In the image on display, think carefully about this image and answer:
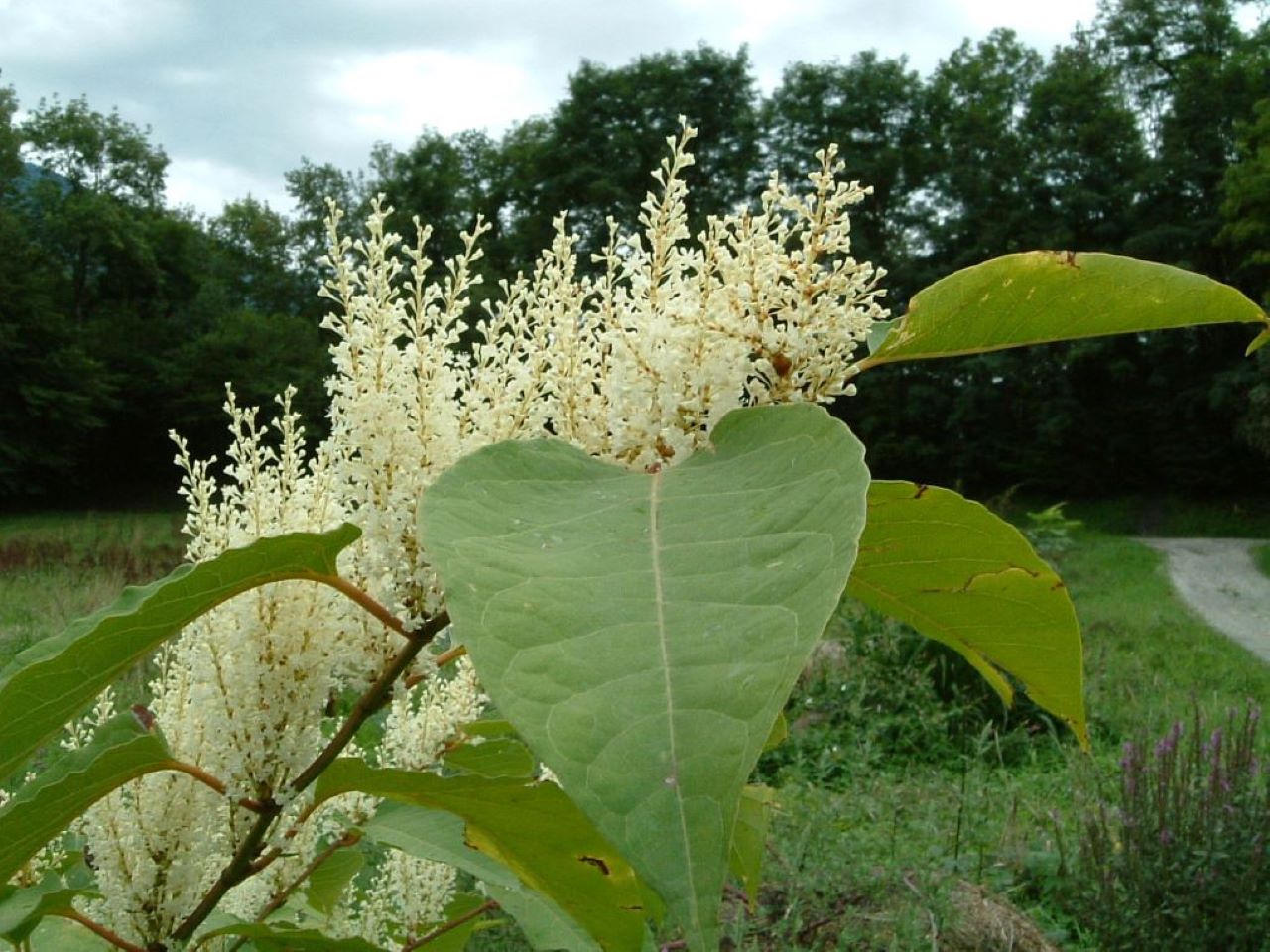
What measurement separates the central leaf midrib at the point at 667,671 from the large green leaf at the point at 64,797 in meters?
0.50

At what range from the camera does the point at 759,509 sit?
1.91 feet

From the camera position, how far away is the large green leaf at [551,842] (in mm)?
845

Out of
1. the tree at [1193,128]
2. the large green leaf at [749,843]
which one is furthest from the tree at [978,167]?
the large green leaf at [749,843]

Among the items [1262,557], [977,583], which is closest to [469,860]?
[977,583]

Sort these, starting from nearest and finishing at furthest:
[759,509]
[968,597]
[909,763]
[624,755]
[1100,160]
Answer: [624,755], [759,509], [968,597], [909,763], [1100,160]

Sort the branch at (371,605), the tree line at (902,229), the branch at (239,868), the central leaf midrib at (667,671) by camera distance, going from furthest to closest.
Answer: the tree line at (902,229) → the branch at (239,868) → the branch at (371,605) → the central leaf midrib at (667,671)

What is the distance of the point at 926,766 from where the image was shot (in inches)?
251

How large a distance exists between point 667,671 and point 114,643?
0.44 metres

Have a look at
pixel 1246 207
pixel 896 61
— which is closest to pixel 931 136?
pixel 896 61

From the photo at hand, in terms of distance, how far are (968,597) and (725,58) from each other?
39127 millimetres

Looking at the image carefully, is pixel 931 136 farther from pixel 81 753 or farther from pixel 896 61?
pixel 81 753

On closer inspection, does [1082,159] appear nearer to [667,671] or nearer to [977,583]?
[977,583]

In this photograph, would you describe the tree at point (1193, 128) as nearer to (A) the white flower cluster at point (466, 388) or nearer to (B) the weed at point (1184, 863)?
(B) the weed at point (1184, 863)

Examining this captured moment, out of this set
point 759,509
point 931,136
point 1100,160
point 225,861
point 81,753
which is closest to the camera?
point 759,509
